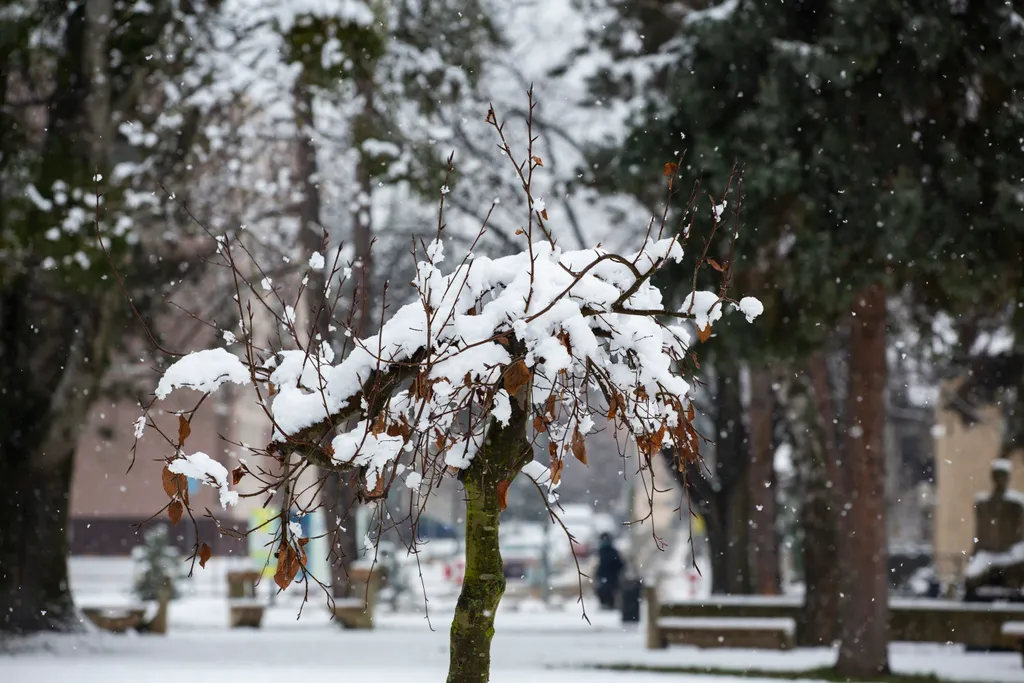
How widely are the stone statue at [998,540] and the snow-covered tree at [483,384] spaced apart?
1543 cm

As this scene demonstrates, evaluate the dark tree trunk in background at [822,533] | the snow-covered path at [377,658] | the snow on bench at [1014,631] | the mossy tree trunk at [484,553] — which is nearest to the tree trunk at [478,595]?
the mossy tree trunk at [484,553]

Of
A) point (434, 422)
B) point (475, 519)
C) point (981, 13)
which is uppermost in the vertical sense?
point (981, 13)

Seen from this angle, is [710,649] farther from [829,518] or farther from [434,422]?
[434,422]

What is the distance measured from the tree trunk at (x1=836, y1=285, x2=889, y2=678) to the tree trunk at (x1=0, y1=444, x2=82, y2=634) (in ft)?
31.3

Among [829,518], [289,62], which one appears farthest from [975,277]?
[289,62]

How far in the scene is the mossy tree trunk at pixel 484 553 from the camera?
513cm

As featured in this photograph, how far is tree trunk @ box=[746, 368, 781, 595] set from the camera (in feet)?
64.5

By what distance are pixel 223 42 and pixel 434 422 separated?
14.1 metres

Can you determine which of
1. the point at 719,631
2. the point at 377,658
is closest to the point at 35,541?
the point at 377,658

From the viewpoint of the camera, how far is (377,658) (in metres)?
14.7

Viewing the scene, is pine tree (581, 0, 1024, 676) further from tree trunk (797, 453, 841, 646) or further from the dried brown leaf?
the dried brown leaf

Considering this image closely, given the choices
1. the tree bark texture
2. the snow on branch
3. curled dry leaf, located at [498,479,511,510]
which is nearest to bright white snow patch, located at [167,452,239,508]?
the snow on branch

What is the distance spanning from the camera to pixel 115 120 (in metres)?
16.0

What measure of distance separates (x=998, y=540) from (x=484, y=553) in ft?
53.2
